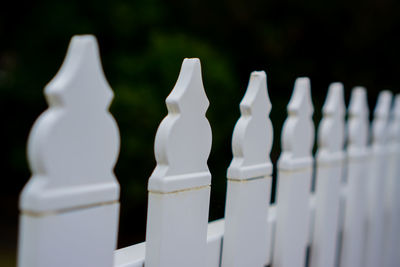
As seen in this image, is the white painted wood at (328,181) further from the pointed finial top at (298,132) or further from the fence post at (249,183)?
the fence post at (249,183)

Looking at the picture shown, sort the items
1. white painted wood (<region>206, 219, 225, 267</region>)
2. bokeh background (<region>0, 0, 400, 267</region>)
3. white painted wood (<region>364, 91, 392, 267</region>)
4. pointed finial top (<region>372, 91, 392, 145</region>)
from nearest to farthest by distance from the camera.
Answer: white painted wood (<region>206, 219, 225, 267</region>) → white painted wood (<region>364, 91, 392, 267</region>) → pointed finial top (<region>372, 91, 392, 145</region>) → bokeh background (<region>0, 0, 400, 267</region>)

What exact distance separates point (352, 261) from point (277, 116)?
8.12 ft

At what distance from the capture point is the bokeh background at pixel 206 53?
170 inches

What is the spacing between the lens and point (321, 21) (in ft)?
16.4

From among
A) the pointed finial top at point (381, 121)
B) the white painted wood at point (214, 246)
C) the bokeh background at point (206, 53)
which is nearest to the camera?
the white painted wood at point (214, 246)

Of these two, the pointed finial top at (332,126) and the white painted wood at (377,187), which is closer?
the pointed finial top at (332,126)

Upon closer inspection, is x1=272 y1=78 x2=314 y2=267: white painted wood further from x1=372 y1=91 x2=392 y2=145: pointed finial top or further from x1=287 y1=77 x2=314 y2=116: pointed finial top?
x1=372 y1=91 x2=392 y2=145: pointed finial top

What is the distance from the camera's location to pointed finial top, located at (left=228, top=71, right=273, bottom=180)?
1192 mm

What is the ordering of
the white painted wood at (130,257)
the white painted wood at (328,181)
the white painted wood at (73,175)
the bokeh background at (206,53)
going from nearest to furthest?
the white painted wood at (73,175)
the white painted wood at (130,257)
the white painted wood at (328,181)
the bokeh background at (206,53)

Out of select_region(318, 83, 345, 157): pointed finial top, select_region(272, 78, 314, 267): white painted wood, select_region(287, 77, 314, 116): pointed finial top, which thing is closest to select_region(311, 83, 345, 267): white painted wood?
select_region(318, 83, 345, 157): pointed finial top

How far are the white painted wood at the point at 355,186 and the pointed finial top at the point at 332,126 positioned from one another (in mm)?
193

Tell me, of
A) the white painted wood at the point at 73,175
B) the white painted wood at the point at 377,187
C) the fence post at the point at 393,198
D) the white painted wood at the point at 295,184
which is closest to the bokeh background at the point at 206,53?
the fence post at the point at 393,198

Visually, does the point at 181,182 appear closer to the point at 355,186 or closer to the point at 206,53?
the point at 355,186

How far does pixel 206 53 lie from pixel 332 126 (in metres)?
2.76
